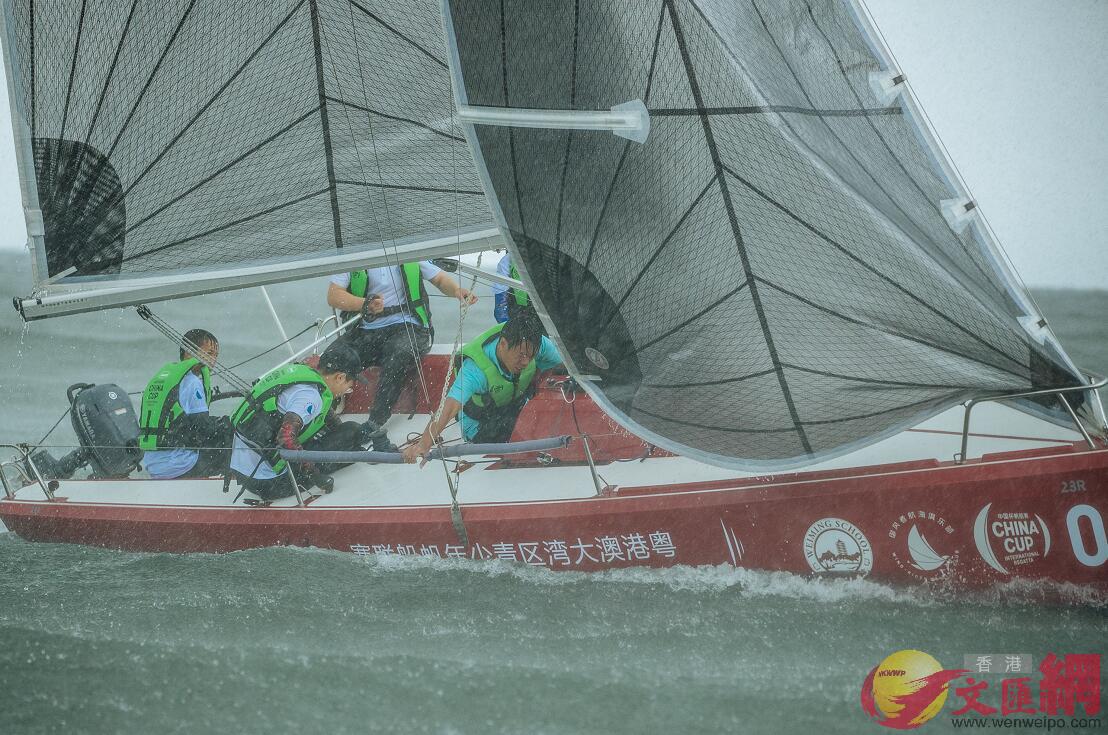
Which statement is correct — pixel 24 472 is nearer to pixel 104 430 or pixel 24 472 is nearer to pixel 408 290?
pixel 104 430

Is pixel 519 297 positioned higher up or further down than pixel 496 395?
higher up

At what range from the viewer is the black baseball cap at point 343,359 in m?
4.64

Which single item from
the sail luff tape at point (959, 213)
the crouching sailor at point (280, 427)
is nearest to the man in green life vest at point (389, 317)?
the crouching sailor at point (280, 427)

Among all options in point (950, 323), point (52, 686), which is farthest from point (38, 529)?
point (950, 323)

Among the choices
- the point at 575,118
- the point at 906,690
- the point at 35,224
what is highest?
the point at 35,224

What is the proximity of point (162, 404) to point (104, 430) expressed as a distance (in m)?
0.57

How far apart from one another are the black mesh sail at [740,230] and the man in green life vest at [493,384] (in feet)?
1.93

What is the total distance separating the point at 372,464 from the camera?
4379 millimetres

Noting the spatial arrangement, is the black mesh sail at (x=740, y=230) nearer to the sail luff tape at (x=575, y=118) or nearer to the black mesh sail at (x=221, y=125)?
the sail luff tape at (x=575, y=118)

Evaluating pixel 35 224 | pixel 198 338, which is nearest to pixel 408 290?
pixel 198 338

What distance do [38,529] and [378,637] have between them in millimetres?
2053

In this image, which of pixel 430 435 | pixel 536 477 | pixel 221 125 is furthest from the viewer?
pixel 536 477

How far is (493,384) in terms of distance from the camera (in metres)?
3.99

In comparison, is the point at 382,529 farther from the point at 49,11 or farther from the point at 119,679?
the point at 49,11
